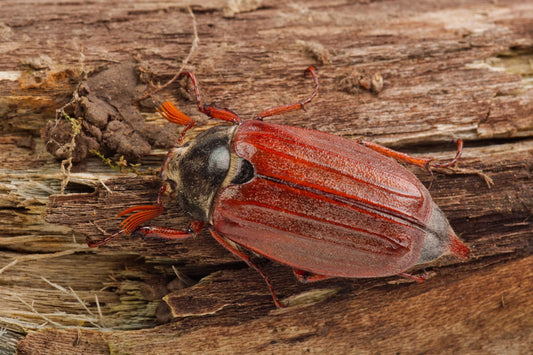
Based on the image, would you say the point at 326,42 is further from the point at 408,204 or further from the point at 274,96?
the point at 408,204

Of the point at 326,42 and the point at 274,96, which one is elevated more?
the point at 326,42

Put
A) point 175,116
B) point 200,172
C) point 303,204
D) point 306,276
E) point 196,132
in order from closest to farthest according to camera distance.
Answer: point 303,204, point 200,172, point 306,276, point 175,116, point 196,132

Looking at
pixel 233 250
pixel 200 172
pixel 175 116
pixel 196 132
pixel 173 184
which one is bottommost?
pixel 233 250

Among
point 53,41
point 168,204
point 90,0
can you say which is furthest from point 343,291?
point 90,0

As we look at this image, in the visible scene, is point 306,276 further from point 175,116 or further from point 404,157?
point 175,116

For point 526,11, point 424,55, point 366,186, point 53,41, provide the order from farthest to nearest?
point 526,11, point 424,55, point 53,41, point 366,186

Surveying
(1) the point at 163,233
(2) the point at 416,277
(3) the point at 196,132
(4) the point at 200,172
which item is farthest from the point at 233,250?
(2) the point at 416,277

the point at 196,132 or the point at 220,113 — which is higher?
the point at 220,113
